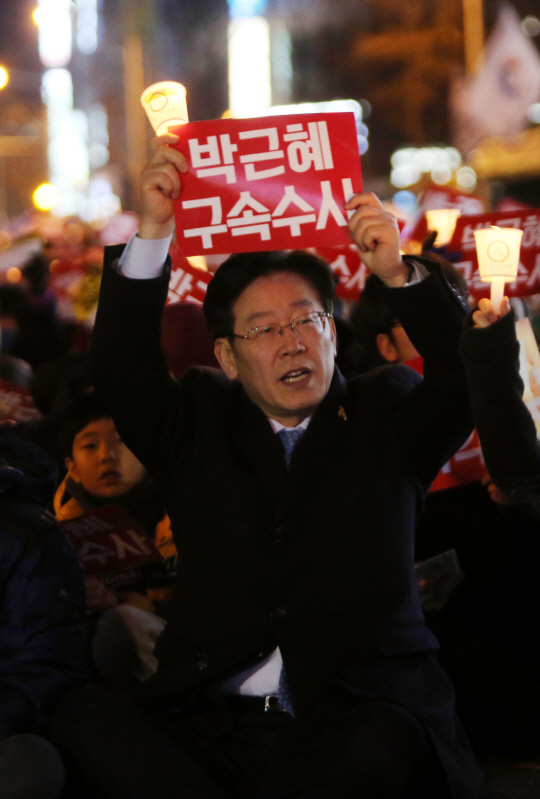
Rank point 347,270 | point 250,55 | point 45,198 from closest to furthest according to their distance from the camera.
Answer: point 347,270, point 45,198, point 250,55

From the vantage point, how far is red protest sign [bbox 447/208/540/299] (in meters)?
3.89

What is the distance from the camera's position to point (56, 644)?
2525 mm

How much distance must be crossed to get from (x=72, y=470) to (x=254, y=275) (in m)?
1.42

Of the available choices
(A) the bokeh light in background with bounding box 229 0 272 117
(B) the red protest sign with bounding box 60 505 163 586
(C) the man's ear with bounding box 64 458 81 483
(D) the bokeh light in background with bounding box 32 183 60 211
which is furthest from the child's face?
(A) the bokeh light in background with bounding box 229 0 272 117

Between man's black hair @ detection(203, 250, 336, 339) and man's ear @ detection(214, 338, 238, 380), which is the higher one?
man's black hair @ detection(203, 250, 336, 339)

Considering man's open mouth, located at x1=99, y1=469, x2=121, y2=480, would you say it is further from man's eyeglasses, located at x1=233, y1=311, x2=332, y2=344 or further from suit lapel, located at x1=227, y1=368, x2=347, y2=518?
man's eyeglasses, located at x1=233, y1=311, x2=332, y2=344

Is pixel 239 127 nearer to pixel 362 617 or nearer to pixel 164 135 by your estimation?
pixel 164 135

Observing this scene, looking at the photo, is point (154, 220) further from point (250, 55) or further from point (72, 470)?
point (250, 55)

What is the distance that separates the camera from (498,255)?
243 centimetres

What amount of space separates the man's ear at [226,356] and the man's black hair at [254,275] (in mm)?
29

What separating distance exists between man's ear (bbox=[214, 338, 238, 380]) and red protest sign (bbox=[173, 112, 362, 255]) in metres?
0.31

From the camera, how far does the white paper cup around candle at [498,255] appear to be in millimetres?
2420

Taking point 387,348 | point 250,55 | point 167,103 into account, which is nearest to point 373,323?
point 387,348

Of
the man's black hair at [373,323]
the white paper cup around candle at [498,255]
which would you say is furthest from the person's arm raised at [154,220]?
the man's black hair at [373,323]
